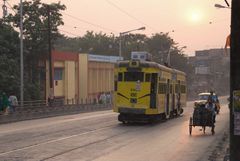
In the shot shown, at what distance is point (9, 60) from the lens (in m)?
49.4

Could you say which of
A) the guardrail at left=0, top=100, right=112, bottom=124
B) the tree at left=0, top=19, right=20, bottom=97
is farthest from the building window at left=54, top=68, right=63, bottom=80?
the tree at left=0, top=19, right=20, bottom=97

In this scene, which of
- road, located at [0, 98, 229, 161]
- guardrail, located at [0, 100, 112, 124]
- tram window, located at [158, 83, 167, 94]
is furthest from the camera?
guardrail, located at [0, 100, 112, 124]

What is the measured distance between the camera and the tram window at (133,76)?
2977 cm

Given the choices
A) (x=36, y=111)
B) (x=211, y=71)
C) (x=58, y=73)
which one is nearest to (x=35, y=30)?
(x=58, y=73)

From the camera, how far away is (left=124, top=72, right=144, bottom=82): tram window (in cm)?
2977

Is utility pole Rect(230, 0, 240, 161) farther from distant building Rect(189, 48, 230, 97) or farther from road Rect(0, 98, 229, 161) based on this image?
distant building Rect(189, 48, 230, 97)

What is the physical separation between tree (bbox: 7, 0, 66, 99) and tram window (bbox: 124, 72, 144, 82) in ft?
92.9

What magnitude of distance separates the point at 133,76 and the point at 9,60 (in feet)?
72.1

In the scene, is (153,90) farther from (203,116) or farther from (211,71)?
(211,71)

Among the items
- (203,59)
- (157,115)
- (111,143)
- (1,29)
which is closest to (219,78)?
(203,59)

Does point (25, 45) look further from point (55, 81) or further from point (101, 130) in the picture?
point (101, 130)

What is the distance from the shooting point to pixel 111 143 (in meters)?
20.1

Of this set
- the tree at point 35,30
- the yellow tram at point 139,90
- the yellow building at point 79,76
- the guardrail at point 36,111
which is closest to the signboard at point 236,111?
the yellow tram at point 139,90

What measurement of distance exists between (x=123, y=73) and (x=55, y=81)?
119 ft
